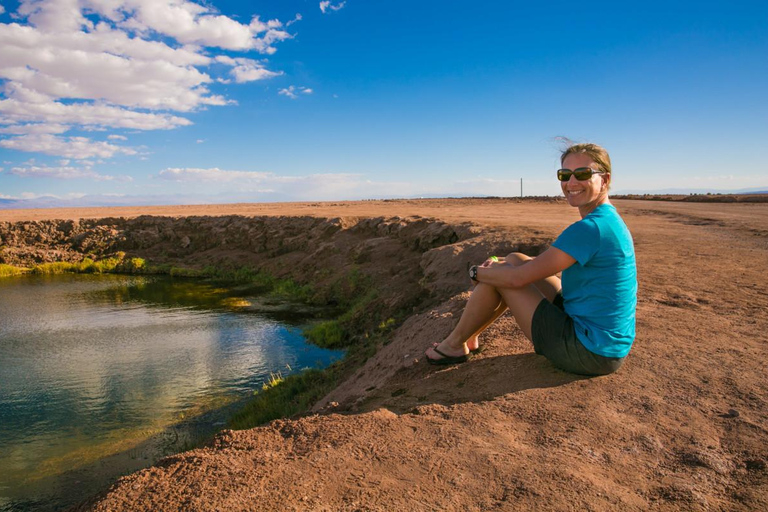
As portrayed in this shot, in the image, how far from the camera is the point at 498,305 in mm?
3949

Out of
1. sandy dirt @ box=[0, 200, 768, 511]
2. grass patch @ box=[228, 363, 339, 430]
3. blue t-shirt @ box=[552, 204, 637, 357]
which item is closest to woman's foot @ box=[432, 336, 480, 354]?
sandy dirt @ box=[0, 200, 768, 511]

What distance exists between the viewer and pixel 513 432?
3.00m

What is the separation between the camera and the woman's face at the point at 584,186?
3.34 m

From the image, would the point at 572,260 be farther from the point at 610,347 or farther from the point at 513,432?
the point at 513,432

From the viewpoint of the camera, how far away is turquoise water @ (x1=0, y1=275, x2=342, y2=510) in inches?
234

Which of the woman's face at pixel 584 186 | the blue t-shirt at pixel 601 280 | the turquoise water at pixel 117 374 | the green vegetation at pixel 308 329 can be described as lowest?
the turquoise water at pixel 117 374

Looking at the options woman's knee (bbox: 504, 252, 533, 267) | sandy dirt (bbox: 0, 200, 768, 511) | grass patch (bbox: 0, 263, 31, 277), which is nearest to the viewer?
sandy dirt (bbox: 0, 200, 768, 511)

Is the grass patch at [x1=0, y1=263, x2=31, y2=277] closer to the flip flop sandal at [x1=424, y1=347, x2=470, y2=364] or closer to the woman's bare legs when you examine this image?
the flip flop sandal at [x1=424, y1=347, x2=470, y2=364]

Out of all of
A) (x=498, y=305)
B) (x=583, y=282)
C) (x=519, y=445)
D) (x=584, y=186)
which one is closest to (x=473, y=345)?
(x=498, y=305)

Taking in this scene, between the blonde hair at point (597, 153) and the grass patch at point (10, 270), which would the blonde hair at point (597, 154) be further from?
the grass patch at point (10, 270)

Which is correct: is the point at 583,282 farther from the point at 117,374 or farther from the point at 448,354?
the point at 117,374

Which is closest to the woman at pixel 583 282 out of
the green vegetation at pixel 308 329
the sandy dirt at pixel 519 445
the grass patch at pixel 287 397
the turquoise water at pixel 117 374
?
the sandy dirt at pixel 519 445

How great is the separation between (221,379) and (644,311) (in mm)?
6761

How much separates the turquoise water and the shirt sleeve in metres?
5.50
